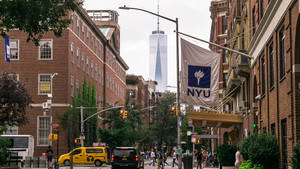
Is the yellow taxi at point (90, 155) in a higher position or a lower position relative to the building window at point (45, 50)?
lower

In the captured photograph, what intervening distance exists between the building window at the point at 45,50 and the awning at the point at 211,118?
24694 mm

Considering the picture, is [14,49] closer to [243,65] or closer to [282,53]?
[243,65]

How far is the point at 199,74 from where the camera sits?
25078mm

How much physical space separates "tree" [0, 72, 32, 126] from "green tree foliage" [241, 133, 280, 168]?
2986 cm

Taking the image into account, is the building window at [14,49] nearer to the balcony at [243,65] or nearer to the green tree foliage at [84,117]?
the green tree foliage at [84,117]

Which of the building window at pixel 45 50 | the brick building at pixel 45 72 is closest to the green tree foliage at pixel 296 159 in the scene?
the brick building at pixel 45 72

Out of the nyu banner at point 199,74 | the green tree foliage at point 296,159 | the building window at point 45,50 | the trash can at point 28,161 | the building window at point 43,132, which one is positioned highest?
the building window at point 45,50

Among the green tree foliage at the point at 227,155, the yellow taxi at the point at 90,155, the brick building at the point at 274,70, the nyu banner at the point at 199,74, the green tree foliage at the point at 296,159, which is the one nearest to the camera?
the green tree foliage at the point at 296,159

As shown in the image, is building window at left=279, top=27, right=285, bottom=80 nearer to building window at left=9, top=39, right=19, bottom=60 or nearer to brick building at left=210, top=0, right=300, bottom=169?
brick building at left=210, top=0, right=300, bottom=169

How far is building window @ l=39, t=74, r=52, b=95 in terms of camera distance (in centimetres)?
5978

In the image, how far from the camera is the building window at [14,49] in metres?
60.3

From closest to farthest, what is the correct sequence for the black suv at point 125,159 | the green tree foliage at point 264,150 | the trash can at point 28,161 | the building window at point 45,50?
1. the green tree foliage at point 264,150
2. the black suv at point 125,159
3. the trash can at point 28,161
4. the building window at point 45,50

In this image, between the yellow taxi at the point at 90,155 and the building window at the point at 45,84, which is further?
the building window at the point at 45,84

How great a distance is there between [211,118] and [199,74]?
14763 mm
